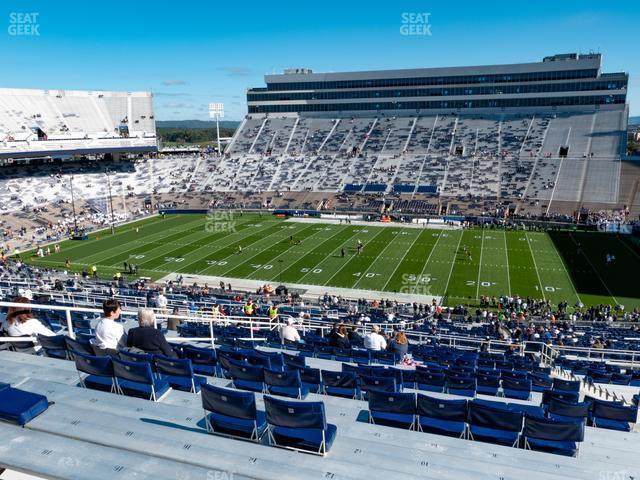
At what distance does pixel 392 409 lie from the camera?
611 centimetres

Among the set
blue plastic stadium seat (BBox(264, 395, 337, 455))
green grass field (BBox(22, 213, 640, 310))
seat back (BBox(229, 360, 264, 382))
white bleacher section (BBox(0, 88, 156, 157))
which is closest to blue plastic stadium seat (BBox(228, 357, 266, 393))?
seat back (BBox(229, 360, 264, 382))

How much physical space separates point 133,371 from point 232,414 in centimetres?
165

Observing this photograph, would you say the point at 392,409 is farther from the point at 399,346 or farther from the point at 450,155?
the point at 450,155

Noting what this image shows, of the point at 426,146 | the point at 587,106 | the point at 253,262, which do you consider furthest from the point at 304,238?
the point at 587,106

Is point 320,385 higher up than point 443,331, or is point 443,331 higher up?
point 320,385

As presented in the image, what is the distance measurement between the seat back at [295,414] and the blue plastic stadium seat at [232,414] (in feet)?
0.63

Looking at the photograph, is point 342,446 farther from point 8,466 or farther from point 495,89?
point 495,89

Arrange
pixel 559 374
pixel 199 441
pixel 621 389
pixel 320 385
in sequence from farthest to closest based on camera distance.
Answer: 1. pixel 559 374
2. pixel 621 389
3. pixel 320 385
4. pixel 199 441

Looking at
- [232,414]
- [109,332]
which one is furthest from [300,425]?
[109,332]

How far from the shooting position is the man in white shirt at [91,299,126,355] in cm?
700

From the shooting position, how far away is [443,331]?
20.6 meters

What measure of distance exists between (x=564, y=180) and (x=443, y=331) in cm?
4700

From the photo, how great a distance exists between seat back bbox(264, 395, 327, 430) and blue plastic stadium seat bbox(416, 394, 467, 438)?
1605 millimetres

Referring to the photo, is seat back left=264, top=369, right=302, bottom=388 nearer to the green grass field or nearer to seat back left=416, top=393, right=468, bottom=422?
seat back left=416, top=393, right=468, bottom=422
